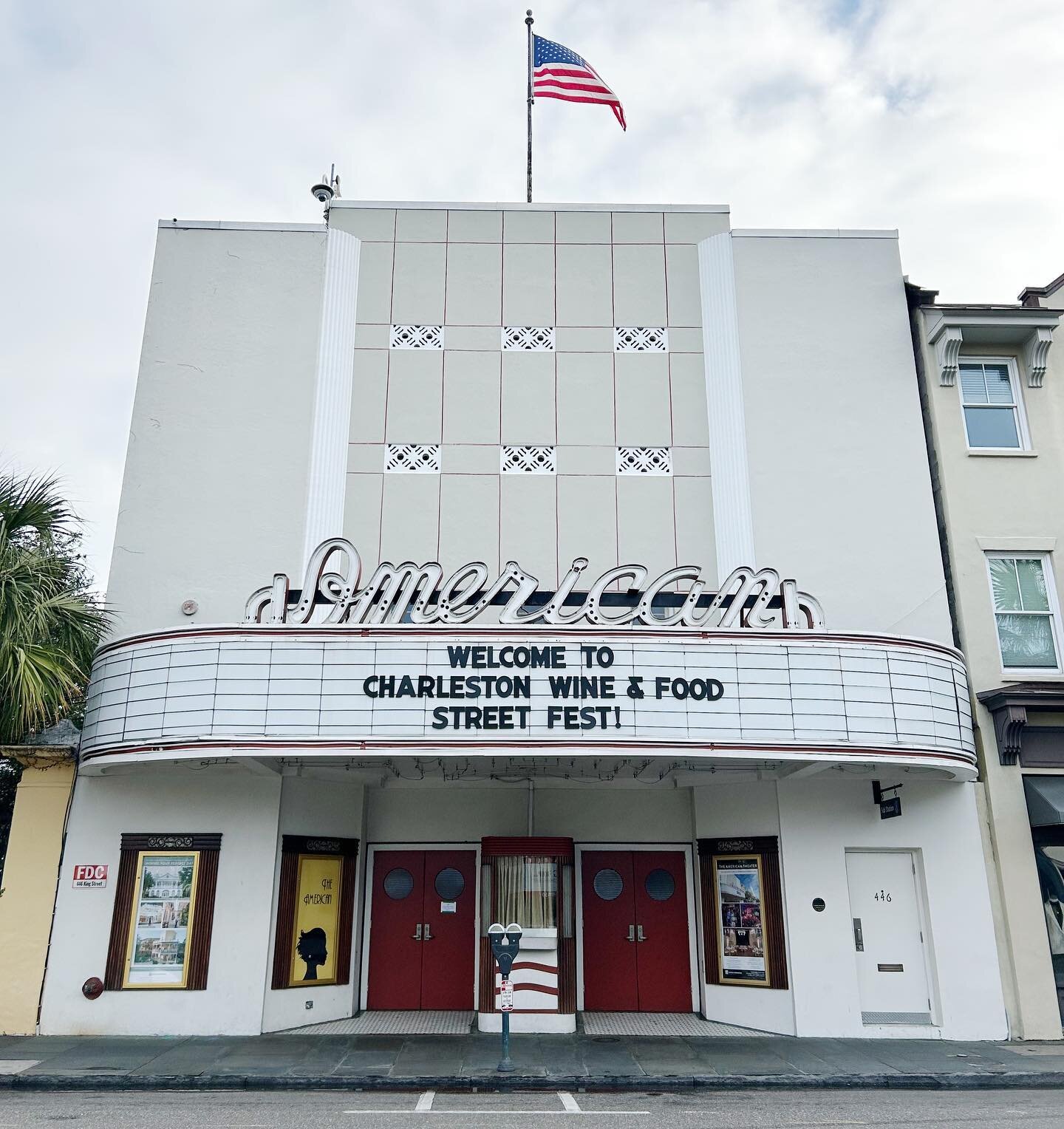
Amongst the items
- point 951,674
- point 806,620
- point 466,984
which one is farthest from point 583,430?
point 466,984

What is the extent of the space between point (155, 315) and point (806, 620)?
12725 millimetres

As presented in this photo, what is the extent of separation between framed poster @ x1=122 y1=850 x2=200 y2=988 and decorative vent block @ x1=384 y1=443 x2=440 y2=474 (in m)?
7.14

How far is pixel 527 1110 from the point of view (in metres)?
10.5

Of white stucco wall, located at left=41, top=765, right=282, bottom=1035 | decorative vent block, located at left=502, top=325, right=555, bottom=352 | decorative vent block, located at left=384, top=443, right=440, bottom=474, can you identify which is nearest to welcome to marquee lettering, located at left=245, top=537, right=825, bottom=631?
white stucco wall, located at left=41, top=765, right=282, bottom=1035

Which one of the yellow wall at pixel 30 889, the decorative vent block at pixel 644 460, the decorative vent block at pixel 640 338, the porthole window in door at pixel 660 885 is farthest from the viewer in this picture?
the decorative vent block at pixel 640 338

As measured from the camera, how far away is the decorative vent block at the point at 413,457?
56.4ft

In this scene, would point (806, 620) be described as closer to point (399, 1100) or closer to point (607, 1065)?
point (607, 1065)

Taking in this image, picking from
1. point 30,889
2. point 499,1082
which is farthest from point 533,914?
point 30,889

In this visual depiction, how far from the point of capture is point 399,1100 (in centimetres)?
1098

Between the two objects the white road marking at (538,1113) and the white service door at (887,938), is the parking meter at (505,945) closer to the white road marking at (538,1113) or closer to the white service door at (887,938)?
the white road marking at (538,1113)

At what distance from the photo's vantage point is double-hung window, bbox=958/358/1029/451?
17.2 metres

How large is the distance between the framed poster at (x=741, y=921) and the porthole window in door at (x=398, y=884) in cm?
508

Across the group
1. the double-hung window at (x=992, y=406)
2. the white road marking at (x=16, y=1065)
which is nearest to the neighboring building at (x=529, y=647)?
the double-hung window at (x=992, y=406)

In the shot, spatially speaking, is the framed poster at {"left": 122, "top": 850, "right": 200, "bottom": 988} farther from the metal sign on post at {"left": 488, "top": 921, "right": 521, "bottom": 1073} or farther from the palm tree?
the metal sign on post at {"left": 488, "top": 921, "right": 521, "bottom": 1073}
